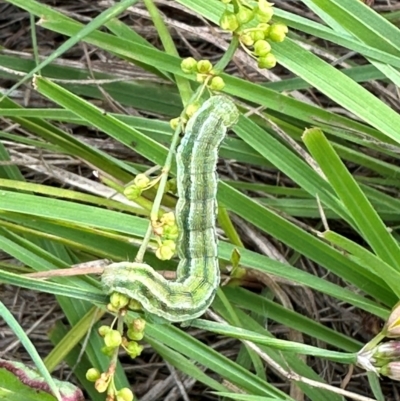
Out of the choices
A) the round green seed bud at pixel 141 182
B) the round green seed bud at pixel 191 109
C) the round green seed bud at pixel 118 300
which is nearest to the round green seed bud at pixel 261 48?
the round green seed bud at pixel 191 109

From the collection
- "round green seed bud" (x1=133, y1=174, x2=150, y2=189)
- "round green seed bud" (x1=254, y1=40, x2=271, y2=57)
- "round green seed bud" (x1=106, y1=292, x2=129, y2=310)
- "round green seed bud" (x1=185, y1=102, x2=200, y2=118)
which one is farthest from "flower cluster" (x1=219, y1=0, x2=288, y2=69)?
"round green seed bud" (x1=106, y1=292, x2=129, y2=310)

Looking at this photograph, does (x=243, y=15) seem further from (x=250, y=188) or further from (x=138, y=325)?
(x=250, y=188)

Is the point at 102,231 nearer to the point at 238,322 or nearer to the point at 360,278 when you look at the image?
the point at 238,322

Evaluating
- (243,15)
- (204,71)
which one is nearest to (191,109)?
(204,71)

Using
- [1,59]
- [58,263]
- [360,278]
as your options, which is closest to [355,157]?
[360,278]

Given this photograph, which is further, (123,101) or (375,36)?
(123,101)

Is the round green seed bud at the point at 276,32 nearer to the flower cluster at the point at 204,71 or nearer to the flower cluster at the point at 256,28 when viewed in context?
the flower cluster at the point at 256,28

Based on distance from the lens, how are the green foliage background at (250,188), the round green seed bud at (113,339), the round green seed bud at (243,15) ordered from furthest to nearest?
the green foliage background at (250,188)
the round green seed bud at (243,15)
the round green seed bud at (113,339)
